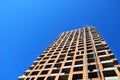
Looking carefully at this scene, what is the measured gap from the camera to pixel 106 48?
36.7 meters

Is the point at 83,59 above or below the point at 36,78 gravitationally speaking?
above

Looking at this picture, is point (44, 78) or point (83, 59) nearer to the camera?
point (44, 78)

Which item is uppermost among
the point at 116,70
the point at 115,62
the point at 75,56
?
the point at 75,56

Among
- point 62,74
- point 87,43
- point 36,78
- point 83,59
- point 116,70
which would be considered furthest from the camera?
point 87,43

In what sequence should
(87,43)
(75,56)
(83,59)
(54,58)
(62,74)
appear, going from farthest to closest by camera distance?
(87,43), (54,58), (75,56), (83,59), (62,74)

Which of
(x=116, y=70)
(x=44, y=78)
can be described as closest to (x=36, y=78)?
(x=44, y=78)

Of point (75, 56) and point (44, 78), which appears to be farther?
point (75, 56)

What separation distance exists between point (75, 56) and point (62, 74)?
7.59 metres

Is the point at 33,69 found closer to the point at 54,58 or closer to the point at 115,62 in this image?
the point at 54,58

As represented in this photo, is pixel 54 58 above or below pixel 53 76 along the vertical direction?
above

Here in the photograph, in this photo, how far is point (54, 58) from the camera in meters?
39.0

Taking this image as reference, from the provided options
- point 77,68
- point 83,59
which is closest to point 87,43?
point 83,59

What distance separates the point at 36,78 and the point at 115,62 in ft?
42.4

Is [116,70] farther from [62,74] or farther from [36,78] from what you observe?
[36,78]
